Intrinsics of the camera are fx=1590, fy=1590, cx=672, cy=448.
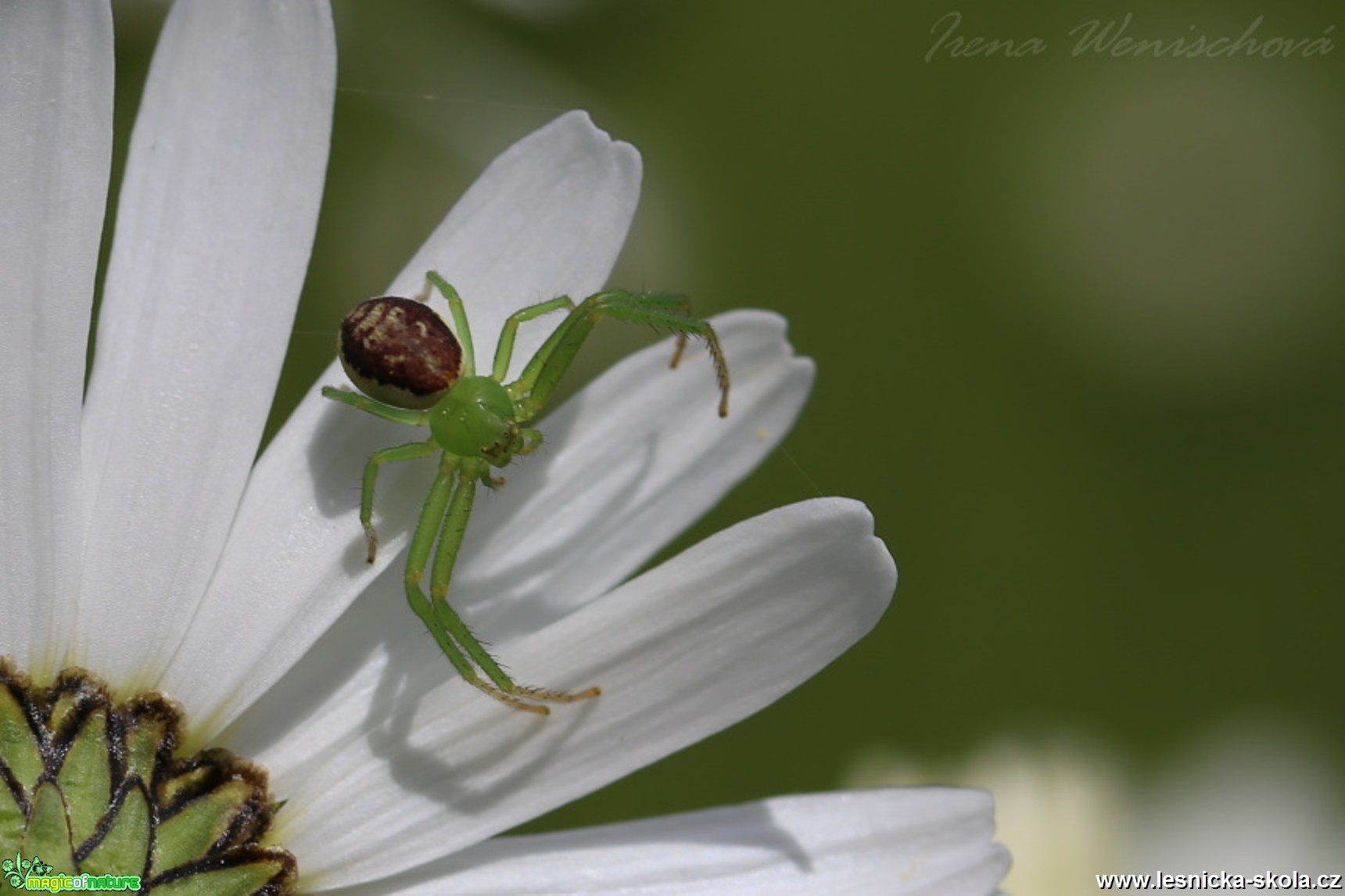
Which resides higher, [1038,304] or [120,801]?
[1038,304]

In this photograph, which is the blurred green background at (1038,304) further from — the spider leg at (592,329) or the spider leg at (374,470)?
the spider leg at (374,470)

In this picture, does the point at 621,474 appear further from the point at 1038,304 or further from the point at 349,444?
the point at 1038,304

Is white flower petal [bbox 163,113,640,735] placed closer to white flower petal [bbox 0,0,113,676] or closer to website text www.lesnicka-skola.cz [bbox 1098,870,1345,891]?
white flower petal [bbox 0,0,113,676]

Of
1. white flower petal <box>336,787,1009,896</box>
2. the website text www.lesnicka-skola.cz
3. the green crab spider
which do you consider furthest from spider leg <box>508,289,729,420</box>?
the website text www.lesnicka-skola.cz

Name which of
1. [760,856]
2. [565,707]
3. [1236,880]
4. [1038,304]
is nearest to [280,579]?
[565,707]

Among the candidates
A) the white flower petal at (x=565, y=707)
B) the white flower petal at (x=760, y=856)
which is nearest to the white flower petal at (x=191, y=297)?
the white flower petal at (x=565, y=707)

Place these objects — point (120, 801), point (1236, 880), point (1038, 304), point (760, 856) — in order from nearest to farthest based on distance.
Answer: point (120, 801) → point (760, 856) → point (1236, 880) → point (1038, 304)

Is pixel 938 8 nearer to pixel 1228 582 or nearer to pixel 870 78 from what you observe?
pixel 870 78
